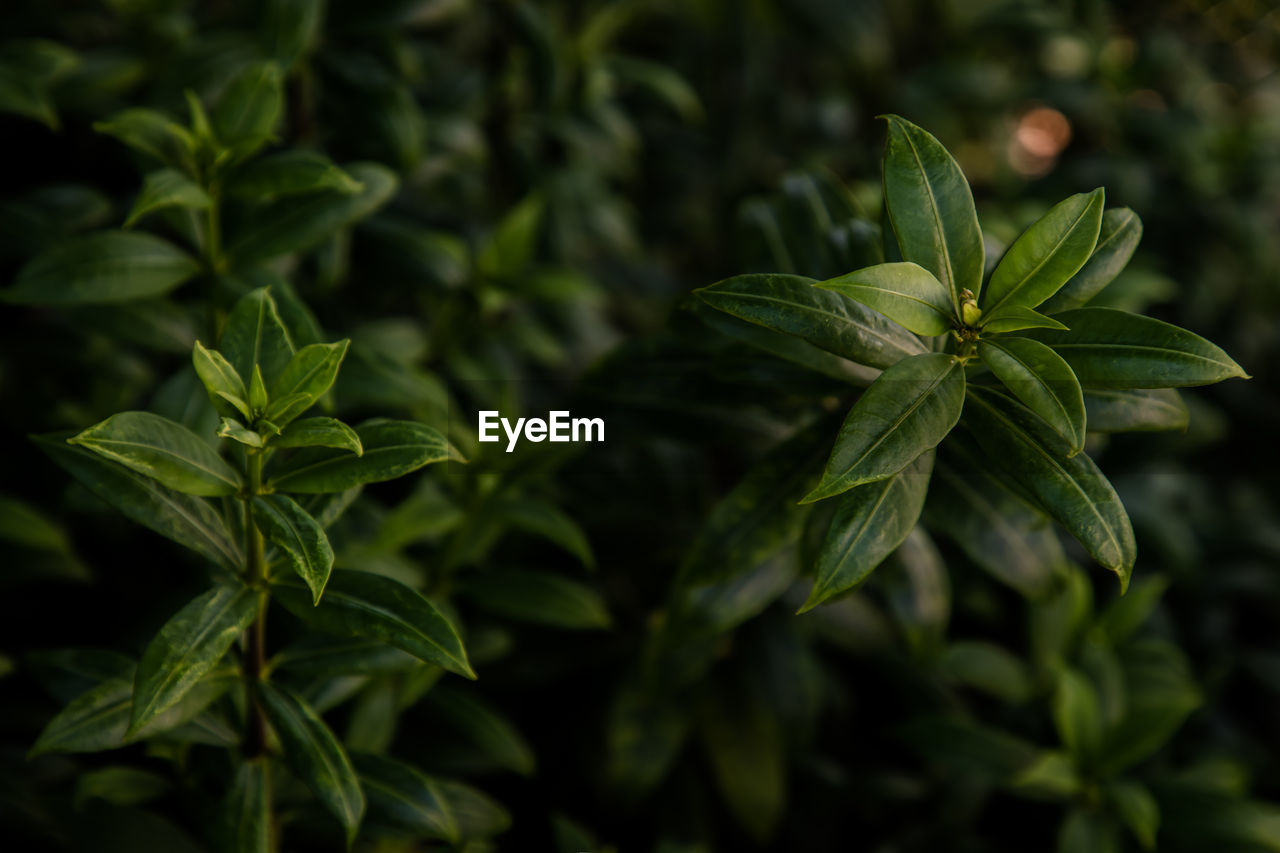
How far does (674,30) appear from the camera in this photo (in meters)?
2.41

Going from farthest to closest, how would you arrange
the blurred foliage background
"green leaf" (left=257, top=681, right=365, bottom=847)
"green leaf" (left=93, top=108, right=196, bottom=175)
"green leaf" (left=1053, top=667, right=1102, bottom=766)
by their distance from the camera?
"green leaf" (left=1053, top=667, right=1102, bottom=766) < the blurred foliage background < "green leaf" (left=93, top=108, right=196, bottom=175) < "green leaf" (left=257, top=681, right=365, bottom=847)

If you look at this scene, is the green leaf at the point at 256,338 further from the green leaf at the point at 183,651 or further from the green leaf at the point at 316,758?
the green leaf at the point at 316,758

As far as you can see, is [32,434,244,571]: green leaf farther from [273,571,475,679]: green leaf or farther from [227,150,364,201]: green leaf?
[227,150,364,201]: green leaf

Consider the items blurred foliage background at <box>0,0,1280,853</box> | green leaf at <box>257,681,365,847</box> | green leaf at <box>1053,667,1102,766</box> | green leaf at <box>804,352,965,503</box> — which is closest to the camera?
green leaf at <box>804,352,965,503</box>

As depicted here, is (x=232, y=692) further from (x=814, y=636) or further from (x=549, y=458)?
(x=814, y=636)

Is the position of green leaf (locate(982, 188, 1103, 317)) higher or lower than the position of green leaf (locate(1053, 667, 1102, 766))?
higher

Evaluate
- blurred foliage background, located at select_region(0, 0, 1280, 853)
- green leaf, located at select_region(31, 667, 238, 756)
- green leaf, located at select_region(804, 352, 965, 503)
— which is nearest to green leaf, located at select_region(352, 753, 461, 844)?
blurred foliage background, located at select_region(0, 0, 1280, 853)

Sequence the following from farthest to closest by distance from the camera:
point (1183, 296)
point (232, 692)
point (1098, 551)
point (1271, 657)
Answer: point (1183, 296), point (1271, 657), point (232, 692), point (1098, 551)

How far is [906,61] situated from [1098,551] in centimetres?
241

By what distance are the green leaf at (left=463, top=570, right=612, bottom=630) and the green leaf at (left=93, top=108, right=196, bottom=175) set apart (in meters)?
0.64

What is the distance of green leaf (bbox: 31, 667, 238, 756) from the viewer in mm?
802

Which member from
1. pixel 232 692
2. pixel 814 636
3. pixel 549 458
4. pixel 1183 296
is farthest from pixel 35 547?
pixel 1183 296

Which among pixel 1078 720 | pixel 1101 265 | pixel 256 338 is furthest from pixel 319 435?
pixel 1078 720

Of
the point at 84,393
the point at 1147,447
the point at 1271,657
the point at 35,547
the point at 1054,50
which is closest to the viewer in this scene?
the point at 35,547
